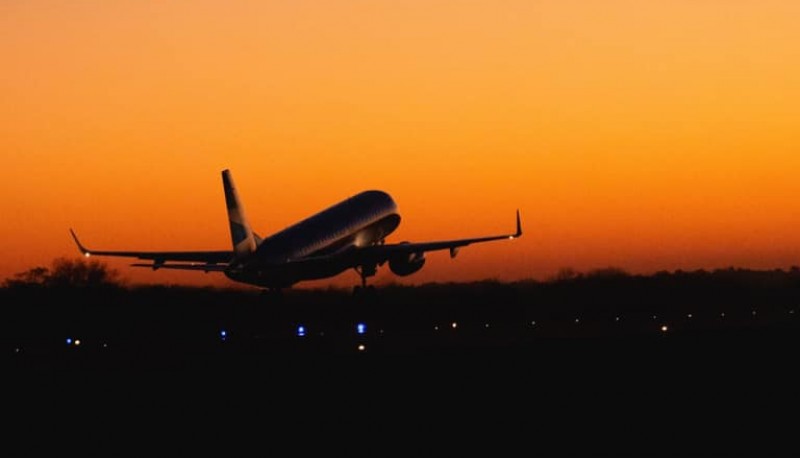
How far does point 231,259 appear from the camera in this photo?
253 feet

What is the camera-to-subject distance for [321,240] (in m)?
77.5

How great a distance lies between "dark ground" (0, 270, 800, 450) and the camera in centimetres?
2819

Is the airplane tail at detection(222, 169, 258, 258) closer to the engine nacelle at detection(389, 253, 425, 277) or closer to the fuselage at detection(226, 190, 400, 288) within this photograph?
the fuselage at detection(226, 190, 400, 288)

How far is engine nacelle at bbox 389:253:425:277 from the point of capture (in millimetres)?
81062

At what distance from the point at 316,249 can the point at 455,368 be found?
3547cm

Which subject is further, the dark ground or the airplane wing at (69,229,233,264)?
the airplane wing at (69,229,233,264)

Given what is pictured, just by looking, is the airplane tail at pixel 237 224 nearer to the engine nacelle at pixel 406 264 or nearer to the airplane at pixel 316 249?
the airplane at pixel 316 249

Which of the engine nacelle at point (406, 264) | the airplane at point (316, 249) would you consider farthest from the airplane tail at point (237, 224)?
the engine nacelle at point (406, 264)

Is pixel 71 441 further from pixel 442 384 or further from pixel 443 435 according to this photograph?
pixel 442 384

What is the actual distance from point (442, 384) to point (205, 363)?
499 inches

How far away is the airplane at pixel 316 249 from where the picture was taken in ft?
238

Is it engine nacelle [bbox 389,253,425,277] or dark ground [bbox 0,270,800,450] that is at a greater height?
engine nacelle [bbox 389,253,425,277]

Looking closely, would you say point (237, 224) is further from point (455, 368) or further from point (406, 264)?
point (455, 368)

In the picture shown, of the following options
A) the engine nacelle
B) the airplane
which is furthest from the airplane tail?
the engine nacelle
